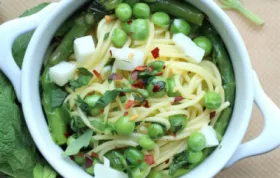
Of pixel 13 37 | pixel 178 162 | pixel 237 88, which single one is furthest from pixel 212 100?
pixel 13 37

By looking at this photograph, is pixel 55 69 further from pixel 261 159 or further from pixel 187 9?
pixel 261 159

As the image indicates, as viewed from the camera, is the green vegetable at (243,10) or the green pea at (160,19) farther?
the green vegetable at (243,10)

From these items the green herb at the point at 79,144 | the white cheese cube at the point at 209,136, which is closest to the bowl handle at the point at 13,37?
the green herb at the point at 79,144

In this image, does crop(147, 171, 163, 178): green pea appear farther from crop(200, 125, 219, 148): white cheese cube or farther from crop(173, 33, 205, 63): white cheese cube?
crop(173, 33, 205, 63): white cheese cube

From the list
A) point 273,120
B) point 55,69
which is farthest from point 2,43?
point 273,120

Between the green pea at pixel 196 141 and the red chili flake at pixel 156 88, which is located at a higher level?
the red chili flake at pixel 156 88

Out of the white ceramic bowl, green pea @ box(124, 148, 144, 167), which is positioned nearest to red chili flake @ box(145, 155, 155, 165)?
green pea @ box(124, 148, 144, 167)

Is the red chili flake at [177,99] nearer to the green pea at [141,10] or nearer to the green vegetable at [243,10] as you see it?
the green pea at [141,10]
